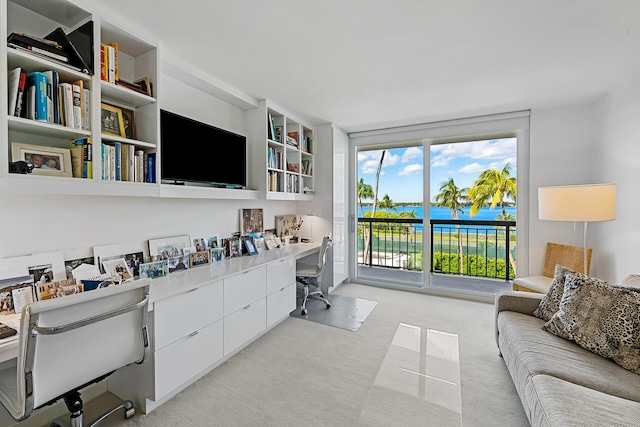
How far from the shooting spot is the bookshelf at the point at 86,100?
130cm

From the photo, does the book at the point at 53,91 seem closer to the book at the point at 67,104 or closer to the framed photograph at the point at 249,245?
the book at the point at 67,104

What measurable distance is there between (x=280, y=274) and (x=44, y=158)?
198 centimetres

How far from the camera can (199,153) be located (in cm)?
245

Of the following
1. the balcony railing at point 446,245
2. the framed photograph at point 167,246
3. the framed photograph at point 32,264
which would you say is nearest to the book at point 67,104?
the framed photograph at point 32,264

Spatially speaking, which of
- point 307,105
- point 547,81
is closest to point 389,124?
point 307,105

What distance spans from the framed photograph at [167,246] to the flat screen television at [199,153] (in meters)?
0.49

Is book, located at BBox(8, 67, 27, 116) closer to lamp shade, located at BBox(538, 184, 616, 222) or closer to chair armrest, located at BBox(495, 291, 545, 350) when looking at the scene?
chair armrest, located at BBox(495, 291, 545, 350)

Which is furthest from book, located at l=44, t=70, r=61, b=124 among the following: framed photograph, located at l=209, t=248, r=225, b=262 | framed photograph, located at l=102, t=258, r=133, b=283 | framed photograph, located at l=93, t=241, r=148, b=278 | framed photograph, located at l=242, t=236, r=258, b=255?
framed photograph, located at l=242, t=236, r=258, b=255

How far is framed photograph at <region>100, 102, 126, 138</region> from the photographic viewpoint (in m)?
1.70

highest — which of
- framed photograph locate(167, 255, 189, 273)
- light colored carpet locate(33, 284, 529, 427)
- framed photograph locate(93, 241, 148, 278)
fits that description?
framed photograph locate(93, 241, 148, 278)

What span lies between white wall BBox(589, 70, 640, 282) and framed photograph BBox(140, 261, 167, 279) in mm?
3806

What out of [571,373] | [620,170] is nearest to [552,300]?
[571,373]

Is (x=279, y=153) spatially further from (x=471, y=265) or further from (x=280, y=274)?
(x=471, y=265)

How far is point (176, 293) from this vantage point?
175 centimetres
